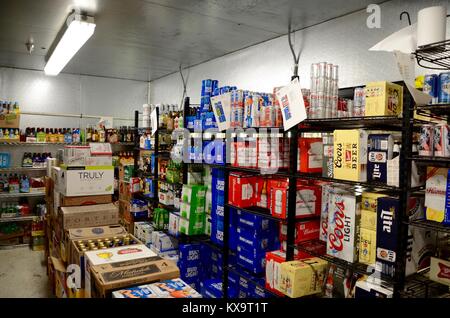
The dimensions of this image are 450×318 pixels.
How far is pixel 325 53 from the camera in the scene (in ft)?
10.2

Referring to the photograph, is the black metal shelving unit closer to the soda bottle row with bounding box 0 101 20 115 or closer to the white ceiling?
the white ceiling

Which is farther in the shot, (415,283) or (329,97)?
(329,97)

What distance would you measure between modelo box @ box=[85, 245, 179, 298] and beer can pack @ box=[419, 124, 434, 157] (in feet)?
4.81

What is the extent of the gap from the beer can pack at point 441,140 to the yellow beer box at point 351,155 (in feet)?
1.35

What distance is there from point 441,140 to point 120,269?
177 cm

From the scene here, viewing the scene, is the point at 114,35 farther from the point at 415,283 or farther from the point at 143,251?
the point at 415,283

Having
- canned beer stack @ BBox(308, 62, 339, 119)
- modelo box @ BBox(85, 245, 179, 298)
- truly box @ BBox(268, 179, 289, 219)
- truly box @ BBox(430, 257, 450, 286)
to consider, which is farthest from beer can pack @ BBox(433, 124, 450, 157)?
modelo box @ BBox(85, 245, 179, 298)

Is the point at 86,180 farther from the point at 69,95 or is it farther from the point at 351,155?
the point at 69,95

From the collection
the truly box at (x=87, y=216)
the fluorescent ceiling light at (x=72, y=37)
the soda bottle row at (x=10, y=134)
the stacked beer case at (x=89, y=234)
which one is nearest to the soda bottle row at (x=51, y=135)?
the soda bottle row at (x=10, y=134)

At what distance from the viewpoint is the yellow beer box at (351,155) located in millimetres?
2107

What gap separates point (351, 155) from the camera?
214cm

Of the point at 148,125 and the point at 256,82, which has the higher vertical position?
the point at 256,82
